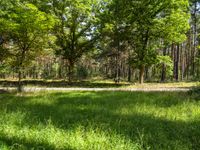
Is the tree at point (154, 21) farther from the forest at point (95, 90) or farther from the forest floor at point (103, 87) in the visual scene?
the forest floor at point (103, 87)

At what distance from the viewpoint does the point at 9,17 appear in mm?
22953

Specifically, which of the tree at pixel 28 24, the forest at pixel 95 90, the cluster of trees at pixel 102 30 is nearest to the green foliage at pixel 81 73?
the forest at pixel 95 90

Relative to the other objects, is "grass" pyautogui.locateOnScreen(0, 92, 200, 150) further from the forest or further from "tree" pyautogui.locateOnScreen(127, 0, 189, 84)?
"tree" pyautogui.locateOnScreen(127, 0, 189, 84)

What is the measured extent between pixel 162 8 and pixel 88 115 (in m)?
21.9

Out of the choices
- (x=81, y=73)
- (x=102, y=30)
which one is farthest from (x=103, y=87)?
(x=81, y=73)

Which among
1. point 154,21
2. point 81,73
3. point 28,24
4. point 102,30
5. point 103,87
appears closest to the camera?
point 28,24

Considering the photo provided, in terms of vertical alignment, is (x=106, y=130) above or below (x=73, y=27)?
below

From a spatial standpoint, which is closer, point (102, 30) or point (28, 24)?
point (28, 24)

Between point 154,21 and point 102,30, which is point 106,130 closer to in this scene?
point 154,21

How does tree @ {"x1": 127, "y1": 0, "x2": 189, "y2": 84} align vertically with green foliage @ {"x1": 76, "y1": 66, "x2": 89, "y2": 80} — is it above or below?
above

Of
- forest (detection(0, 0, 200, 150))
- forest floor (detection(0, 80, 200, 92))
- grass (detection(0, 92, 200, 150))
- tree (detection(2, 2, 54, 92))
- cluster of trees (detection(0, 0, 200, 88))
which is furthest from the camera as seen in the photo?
cluster of trees (detection(0, 0, 200, 88))

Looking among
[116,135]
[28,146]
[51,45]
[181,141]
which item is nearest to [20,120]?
[28,146]

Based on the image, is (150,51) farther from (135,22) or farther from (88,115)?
(88,115)

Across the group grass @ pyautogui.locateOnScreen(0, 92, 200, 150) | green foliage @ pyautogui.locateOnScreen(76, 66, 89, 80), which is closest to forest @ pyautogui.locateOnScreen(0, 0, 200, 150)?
grass @ pyautogui.locateOnScreen(0, 92, 200, 150)
